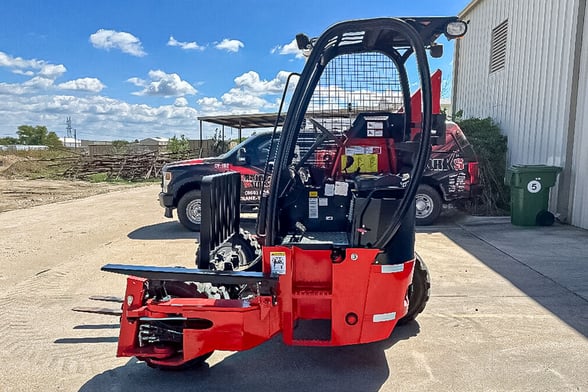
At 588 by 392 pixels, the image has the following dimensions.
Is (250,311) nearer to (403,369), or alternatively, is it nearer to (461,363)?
(403,369)

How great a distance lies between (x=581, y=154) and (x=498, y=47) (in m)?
5.44

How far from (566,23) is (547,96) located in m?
1.49

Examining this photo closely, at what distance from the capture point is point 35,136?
8469 cm

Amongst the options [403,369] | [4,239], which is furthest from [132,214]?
[403,369]

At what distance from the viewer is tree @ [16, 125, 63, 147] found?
83.4 m

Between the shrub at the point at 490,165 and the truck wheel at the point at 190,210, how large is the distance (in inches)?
244

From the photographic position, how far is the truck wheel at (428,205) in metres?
9.57

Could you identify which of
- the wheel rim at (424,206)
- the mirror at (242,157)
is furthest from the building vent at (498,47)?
the mirror at (242,157)

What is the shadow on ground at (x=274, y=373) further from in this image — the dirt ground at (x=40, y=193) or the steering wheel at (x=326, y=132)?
the dirt ground at (x=40, y=193)

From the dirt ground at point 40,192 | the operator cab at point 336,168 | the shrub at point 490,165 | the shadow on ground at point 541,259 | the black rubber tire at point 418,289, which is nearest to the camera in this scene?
the operator cab at point 336,168

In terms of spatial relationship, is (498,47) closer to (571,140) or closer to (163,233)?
(571,140)

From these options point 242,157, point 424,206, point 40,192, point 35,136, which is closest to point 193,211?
point 242,157

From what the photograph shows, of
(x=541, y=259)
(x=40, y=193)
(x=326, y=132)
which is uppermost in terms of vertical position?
(x=326, y=132)

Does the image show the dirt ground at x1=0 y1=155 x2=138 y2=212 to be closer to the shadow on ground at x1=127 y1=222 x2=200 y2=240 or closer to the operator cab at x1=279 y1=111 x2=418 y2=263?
the shadow on ground at x1=127 y1=222 x2=200 y2=240
